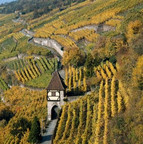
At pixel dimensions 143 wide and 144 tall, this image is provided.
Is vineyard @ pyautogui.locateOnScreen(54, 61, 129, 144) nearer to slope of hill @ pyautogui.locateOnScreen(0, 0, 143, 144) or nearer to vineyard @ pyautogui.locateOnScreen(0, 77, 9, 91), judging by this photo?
slope of hill @ pyautogui.locateOnScreen(0, 0, 143, 144)

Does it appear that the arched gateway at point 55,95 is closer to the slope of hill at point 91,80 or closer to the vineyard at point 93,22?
the slope of hill at point 91,80

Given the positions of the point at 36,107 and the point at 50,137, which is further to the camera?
the point at 36,107

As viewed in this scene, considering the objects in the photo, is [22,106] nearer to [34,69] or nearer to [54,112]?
[54,112]

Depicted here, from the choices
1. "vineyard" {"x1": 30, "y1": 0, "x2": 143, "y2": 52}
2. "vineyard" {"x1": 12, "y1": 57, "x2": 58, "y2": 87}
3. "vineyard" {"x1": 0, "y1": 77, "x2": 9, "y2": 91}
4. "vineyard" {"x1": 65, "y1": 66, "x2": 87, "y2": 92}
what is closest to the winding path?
"vineyard" {"x1": 65, "y1": 66, "x2": 87, "y2": 92}

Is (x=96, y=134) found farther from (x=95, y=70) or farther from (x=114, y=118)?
(x=95, y=70)

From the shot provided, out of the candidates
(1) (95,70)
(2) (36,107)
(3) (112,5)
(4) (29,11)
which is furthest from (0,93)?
(4) (29,11)

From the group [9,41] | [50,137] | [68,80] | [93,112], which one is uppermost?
[9,41]

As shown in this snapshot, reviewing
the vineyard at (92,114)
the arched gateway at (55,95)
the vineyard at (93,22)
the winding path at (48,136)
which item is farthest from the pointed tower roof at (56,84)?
the vineyard at (93,22)
